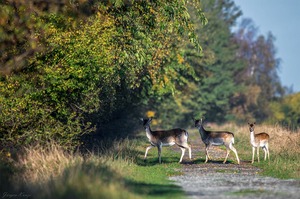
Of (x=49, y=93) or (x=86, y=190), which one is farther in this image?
(x=49, y=93)

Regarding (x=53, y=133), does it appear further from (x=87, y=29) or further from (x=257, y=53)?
(x=257, y=53)

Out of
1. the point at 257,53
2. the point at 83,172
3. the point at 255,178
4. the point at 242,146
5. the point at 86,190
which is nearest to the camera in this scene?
the point at 86,190

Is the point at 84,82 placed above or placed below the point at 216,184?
above

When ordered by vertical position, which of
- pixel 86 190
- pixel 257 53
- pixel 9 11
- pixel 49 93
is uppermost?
pixel 257 53

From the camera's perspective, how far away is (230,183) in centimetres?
2130

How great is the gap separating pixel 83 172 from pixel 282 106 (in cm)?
9521

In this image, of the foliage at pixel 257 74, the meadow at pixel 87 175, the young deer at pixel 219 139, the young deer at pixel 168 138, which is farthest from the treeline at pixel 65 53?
the foliage at pixel 257 74

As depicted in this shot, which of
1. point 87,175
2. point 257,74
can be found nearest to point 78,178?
point 87,175

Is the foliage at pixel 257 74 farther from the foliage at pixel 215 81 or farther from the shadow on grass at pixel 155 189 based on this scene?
the shadow on grass at pixel 155 189

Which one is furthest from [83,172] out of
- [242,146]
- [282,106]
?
[282,106]

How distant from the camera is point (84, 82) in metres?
27.5

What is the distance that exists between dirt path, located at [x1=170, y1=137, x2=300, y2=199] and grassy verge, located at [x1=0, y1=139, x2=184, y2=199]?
0.56 m

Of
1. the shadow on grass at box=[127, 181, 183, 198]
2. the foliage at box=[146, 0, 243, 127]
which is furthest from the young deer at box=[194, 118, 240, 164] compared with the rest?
the foliage at box=[146, 0, 243, 127]

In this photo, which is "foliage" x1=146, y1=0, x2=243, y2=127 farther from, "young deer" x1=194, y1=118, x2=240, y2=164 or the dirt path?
the dirt path
